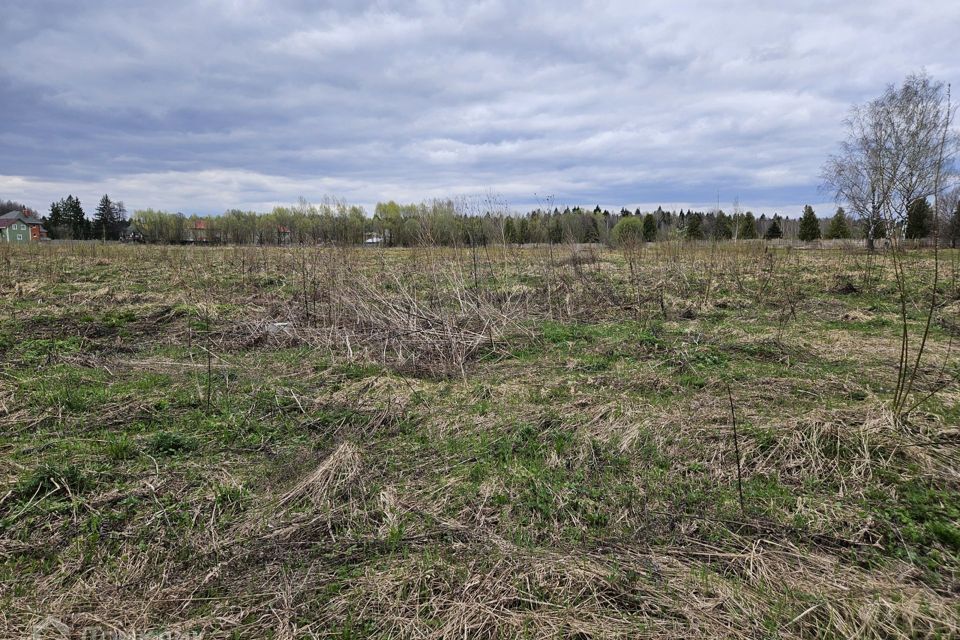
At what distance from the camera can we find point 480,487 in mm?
2766

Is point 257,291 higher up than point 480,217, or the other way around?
point 480,217

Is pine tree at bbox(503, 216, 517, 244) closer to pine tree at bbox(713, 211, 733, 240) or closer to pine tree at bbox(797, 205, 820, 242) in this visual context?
pine tree at bbox(713, 211, 733, 240)

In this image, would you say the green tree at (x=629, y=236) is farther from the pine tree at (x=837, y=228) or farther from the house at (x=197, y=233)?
the house at (x=197, y=233)

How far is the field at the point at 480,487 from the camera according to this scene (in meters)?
1.87

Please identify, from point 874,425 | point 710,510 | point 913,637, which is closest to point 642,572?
point 710,510

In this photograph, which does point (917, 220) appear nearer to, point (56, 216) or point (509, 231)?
point (509, 231)

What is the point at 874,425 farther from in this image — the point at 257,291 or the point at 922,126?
the point at 922,126

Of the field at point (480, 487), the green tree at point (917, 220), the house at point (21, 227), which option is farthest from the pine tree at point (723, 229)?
the house at point (21, 227)

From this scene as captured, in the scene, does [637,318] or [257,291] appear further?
[257,291]

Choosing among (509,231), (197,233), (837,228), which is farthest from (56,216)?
(837,228)

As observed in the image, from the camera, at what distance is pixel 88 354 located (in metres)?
5.63

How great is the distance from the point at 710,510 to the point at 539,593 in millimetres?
1117

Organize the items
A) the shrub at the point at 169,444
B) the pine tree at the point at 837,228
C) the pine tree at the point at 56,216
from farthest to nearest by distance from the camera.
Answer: the pine tree at the point at 56,216
the pine tree at the point at 837,228
the shrub at the point at 169,444

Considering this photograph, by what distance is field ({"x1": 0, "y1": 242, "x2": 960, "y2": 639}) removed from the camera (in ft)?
6.15
